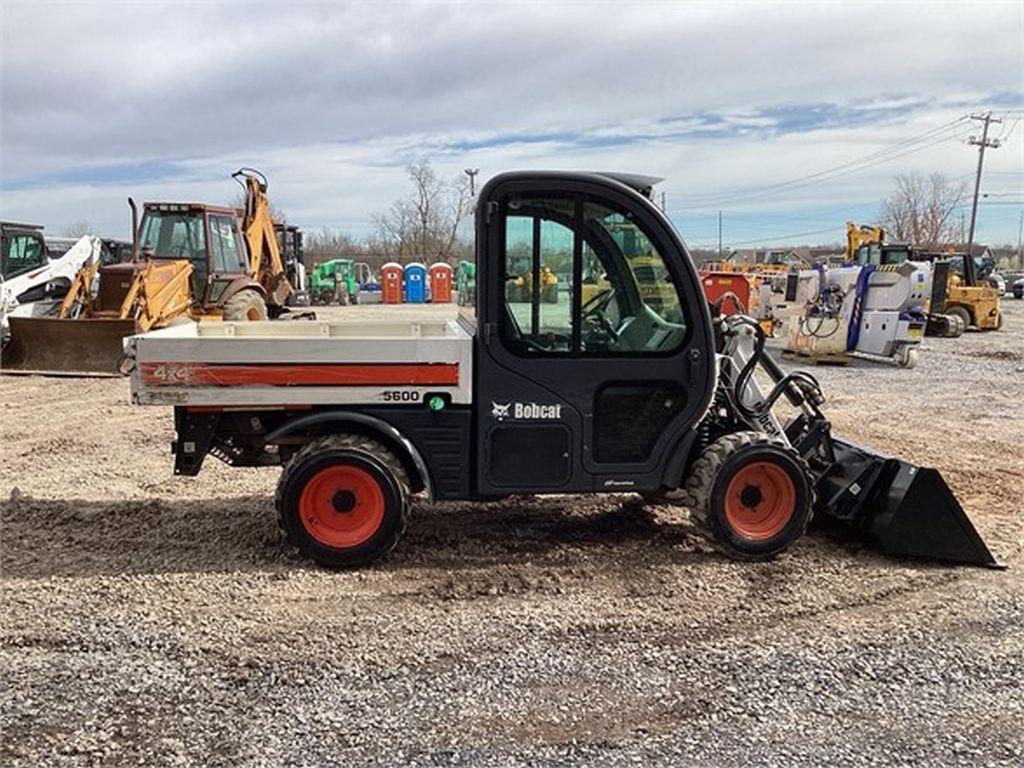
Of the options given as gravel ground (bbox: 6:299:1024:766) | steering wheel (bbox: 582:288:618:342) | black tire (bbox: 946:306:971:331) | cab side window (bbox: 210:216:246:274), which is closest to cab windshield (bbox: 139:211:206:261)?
cab side window (bbox: 210:216:246:274)

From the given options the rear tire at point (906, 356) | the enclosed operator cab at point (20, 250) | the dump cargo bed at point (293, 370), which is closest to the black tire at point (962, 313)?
the rear tire at point (906, 356)

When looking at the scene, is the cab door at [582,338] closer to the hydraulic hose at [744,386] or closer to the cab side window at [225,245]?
the hydraulic hose at [744,386]

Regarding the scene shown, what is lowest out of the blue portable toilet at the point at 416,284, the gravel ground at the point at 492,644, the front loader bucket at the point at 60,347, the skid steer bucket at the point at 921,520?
the gravel ground at the point at 492,644

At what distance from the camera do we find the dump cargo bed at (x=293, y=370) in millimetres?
4352

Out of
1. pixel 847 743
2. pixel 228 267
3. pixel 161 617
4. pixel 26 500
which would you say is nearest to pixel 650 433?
pixel 847 743

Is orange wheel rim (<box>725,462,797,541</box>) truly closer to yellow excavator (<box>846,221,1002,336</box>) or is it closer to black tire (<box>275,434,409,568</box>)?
black tire (<box>275,434,409,568</box>)

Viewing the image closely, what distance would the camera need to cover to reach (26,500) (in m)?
5.70

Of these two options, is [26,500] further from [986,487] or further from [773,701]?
[986,487]

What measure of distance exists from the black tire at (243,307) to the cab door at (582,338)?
9281mm

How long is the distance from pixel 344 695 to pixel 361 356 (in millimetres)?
1822

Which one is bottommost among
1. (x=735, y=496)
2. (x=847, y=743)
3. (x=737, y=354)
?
(x=847, y=743)

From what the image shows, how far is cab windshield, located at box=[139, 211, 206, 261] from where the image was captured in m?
13.3

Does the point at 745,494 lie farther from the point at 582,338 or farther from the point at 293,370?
the point at 293,370

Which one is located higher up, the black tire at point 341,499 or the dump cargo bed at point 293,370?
the dump cargo bed at point 293,370
